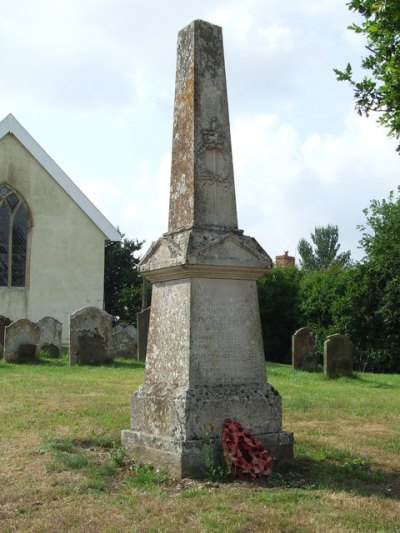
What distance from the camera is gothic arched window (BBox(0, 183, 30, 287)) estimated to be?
82.8ft

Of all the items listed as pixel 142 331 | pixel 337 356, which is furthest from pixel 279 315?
pixel 337 356

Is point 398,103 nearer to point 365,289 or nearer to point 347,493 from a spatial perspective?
point 347,493

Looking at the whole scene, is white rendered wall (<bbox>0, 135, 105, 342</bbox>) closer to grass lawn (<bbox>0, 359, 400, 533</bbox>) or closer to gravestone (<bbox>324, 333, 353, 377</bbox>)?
gravestone (<bbox>324, 333, 353, 377</bbox>)

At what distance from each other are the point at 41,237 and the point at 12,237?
3.44 ft

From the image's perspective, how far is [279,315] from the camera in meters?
29.7

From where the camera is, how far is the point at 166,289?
6.72 meters

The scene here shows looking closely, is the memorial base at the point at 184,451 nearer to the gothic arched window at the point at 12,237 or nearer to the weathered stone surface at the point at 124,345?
the weathered stone surface at the point at 124,345

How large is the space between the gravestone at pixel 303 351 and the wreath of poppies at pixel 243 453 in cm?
1193

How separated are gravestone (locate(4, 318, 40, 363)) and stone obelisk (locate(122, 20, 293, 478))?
35.2 ft

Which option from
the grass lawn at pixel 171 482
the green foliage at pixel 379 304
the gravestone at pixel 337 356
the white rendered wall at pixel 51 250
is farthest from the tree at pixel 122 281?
the grass lawn at pixel 171 482

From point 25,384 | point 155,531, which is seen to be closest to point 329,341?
point 25,384

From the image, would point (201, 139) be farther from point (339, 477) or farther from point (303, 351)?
point (303, 351)

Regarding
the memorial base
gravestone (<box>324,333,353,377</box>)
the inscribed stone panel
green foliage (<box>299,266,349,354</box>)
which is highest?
green foliage (<box>299,266,349,354</box>)

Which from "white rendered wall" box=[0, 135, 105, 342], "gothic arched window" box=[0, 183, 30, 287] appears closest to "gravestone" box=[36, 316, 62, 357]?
"white rendered wall" box=[0, 135, 105, 342]
